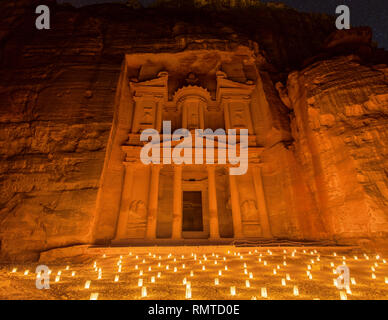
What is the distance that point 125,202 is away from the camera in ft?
45.6

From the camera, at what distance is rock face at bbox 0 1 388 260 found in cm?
1018

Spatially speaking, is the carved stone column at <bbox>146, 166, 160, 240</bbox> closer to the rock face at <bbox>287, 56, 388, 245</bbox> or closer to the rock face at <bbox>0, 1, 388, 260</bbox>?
the rock face at <bbox>0, 1, 388, 260</bbox>

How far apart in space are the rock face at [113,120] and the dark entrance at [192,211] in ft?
20.8

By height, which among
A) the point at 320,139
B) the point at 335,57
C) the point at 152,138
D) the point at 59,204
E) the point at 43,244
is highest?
the point at 335,57

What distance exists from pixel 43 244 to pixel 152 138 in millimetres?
8718

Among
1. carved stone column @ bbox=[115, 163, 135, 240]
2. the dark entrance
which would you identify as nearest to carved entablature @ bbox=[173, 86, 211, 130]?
carved stone column @ bbox=[115, 163, 135, 240]

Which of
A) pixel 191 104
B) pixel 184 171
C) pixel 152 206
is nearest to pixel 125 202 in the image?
pixel 152 206

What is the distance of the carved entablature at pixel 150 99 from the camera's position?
1698cm

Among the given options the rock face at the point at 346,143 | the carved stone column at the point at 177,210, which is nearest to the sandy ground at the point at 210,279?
the rock face at the point at 346,143

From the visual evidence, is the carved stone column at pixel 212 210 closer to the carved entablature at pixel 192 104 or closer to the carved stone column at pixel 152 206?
the carved stone column at pixel 152 206

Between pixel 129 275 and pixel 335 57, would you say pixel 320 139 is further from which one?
pixel 129 275

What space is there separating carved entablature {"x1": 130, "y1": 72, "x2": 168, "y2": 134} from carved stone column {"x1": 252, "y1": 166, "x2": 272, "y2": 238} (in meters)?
7.47

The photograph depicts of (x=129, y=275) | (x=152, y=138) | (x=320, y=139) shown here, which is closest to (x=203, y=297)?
(x=129, y=275)

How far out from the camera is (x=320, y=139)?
40.5ft
